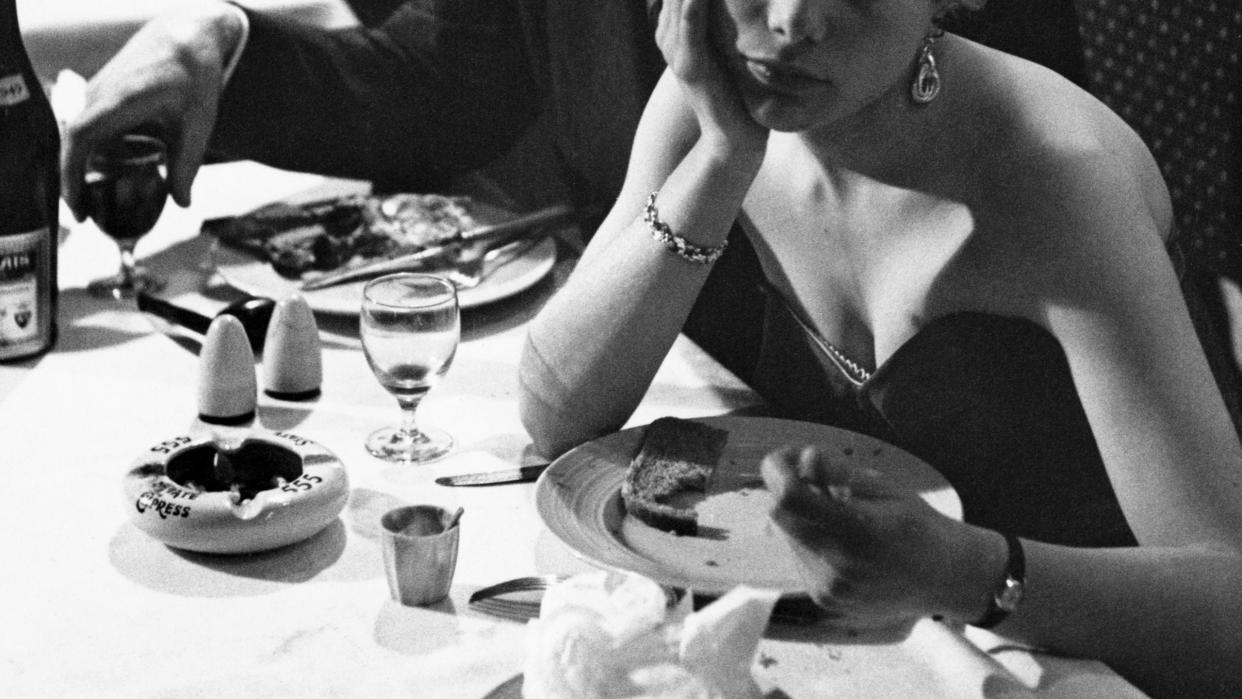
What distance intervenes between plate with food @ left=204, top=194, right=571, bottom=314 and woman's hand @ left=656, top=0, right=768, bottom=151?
426 mm

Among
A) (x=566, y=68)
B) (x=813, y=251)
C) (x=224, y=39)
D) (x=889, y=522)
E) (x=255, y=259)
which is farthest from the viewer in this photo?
(x=566, y=68)

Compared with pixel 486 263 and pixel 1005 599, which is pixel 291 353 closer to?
pixel 486 263

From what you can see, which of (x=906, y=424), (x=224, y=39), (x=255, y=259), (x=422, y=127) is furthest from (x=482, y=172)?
(x=906, y=424)

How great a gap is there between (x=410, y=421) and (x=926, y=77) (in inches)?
21.1

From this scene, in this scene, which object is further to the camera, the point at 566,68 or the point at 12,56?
the point at 566,68

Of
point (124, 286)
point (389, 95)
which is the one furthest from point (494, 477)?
point (389, 95)

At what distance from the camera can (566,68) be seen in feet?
7.39

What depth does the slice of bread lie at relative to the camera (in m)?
1.20

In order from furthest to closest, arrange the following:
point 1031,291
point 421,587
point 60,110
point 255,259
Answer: point 60,110 < point 255,259 < point 1031,291 < point 421,587

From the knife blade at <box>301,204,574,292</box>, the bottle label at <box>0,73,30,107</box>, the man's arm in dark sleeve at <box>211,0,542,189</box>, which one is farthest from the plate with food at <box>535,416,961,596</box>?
the man's arm in dark sleeve at <box>211,0,542,189</box>

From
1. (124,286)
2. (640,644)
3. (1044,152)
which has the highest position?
(1044,152)

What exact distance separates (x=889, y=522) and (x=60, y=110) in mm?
2050

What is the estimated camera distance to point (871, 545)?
0.95 meters

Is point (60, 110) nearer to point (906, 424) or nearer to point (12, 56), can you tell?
point (12, 56)
